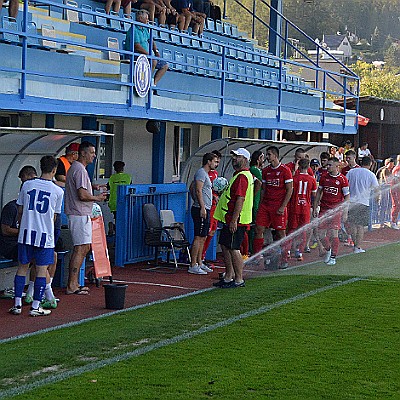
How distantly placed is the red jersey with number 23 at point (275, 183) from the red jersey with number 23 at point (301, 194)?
714mm

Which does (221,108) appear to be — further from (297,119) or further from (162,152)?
(297,119)

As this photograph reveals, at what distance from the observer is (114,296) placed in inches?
447

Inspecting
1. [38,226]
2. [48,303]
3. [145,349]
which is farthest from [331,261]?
[145,349]

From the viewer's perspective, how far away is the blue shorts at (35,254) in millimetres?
10766

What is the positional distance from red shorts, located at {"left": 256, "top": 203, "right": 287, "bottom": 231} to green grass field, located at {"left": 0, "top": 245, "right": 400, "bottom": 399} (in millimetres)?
3243

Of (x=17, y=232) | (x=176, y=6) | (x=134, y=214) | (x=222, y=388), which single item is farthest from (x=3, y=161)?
(x=176, y=6)

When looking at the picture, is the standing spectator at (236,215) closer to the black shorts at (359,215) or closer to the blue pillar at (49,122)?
the blue pillar at (49,122)

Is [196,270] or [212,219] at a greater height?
[212,219]

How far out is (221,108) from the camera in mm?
18359

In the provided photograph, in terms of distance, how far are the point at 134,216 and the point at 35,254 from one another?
193 inches

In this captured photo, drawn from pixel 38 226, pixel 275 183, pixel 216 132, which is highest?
pixel 216 132

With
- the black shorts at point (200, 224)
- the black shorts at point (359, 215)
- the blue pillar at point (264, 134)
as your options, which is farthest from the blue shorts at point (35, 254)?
the blue pillar at point (264, 134)

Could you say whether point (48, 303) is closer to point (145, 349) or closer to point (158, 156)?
point (145, 349)

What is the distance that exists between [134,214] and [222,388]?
832cm
